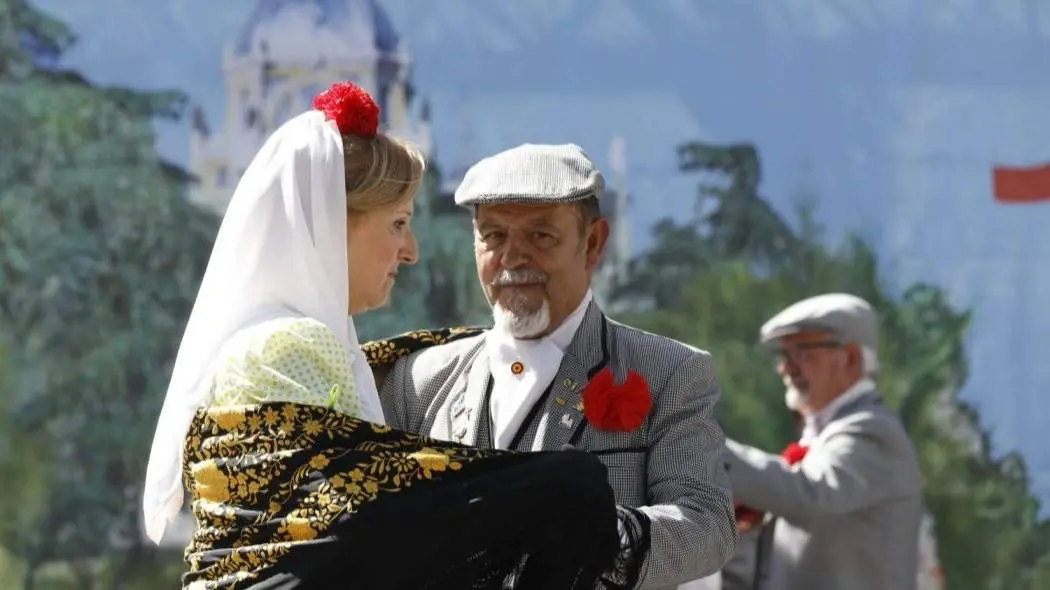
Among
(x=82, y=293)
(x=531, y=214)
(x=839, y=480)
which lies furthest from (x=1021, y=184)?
(x=531, y=214)

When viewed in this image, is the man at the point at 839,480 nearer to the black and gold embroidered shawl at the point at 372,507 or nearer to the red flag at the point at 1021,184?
the red flag at the point at 1021,184

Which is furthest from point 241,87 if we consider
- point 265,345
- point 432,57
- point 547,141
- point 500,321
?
point 265,345

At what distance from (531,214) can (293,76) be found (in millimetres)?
3630

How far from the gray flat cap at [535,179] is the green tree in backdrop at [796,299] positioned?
10.7 feet

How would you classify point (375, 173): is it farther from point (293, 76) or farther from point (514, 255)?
point (293, 76)

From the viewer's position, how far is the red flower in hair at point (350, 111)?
2.46 metres

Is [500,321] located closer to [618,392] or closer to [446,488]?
[618,392]

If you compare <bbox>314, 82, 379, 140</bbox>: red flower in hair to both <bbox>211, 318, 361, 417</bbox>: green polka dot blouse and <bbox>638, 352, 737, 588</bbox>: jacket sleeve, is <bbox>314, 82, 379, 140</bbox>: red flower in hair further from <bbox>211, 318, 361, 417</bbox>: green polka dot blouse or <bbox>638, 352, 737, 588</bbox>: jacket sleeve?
<bbox>638, 352, 737, 588</bbox>: jacket sleeve

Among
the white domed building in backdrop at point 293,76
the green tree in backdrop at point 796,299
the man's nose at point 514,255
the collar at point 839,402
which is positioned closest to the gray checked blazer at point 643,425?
the man's nose at point 514,255

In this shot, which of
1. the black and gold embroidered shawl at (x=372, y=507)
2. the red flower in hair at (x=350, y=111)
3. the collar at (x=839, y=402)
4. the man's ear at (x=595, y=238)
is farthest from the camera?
the collar at (x=839, y=402)

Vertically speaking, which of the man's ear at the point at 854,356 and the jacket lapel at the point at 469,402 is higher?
the jacket lapel at the point at 469,402

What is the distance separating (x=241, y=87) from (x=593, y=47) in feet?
4.22

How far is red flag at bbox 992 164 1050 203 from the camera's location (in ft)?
19.8

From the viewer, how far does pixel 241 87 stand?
6344 millimetres
